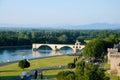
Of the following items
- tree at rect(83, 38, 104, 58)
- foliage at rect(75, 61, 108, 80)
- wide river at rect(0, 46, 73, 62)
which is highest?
foliage at rect(75, 61, 108, 80)

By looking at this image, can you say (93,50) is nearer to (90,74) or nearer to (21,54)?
(21,54)

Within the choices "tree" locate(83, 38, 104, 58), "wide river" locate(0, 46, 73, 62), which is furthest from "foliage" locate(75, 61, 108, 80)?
"wide river" locate(0, 46, 73, 62)

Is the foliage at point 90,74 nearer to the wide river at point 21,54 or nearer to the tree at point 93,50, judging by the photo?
the tree at point 93,50

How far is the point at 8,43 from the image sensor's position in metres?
92.2

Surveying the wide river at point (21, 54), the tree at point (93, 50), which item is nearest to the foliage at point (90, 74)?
the tree at point (93, 50)

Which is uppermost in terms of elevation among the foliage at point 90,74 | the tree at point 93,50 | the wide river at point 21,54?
the foliage at point 90,74

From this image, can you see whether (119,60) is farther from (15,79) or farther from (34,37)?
(34,37)

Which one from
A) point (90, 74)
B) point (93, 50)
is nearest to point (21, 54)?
point (93, 50)

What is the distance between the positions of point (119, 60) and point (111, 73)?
6.42 ft

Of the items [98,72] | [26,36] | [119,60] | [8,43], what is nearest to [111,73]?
[119,60]

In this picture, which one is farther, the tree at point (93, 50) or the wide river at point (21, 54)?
the wide river at point (21, 54)

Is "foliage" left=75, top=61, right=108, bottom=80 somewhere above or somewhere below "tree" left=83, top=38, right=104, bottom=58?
above

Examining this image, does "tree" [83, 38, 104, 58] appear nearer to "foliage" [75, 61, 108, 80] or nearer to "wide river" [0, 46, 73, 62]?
"wide river" [0, 46, 73, 62]

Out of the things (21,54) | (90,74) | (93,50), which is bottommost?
(21,54)
